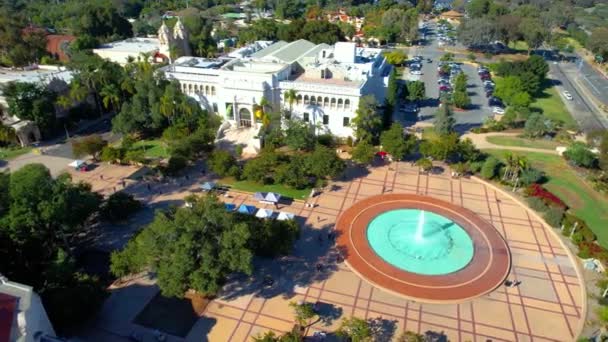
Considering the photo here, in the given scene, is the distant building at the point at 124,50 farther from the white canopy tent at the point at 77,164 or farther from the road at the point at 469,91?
the road at the point at 469,91

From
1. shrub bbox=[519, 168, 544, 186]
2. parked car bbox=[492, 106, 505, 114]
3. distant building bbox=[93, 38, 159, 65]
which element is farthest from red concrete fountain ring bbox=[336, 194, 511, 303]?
distant building bbox=[93, 38, 159, 65]

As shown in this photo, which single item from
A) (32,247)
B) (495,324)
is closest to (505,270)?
(495,324)

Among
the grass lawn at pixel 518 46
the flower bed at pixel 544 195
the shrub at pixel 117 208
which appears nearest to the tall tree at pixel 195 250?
the shrub at pixel 117 208

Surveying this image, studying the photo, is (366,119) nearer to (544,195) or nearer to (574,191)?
(544,195)

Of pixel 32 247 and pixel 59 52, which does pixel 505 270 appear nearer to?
pixel 32 247

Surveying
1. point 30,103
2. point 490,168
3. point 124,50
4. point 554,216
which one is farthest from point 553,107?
point 30,103

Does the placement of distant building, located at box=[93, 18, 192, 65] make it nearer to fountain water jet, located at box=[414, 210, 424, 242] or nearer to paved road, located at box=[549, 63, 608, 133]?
fountain water jet, located at box=[414, 210, 424, 242]
